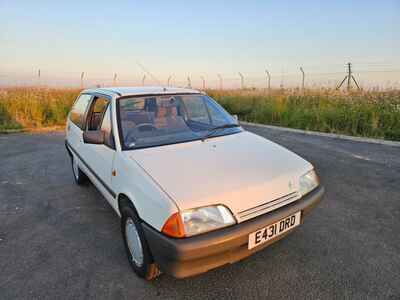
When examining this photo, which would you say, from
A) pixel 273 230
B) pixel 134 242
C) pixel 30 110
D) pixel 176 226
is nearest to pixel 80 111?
pixel 134 242

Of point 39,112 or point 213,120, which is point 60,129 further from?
point 213,120

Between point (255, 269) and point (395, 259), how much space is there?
48.3 inches

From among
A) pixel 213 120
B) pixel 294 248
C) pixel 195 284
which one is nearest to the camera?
pixel 195 284

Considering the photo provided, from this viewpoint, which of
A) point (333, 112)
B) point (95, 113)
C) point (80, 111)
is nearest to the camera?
point (95, 113)

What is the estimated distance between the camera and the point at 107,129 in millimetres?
2539

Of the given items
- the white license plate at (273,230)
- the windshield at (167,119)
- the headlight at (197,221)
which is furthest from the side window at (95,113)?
the white license plate at (273,230)

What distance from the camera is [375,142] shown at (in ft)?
19.9

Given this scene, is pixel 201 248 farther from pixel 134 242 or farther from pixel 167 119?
pixel 167 119

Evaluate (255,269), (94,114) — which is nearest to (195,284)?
(255,269)

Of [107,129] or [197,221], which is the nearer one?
[197,221]

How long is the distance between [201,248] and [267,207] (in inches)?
23.1

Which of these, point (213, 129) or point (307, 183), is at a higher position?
point (213, 129)

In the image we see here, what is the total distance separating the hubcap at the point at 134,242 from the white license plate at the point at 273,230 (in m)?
0.85

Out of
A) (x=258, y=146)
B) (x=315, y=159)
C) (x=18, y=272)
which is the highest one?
(x=258, y=146)
